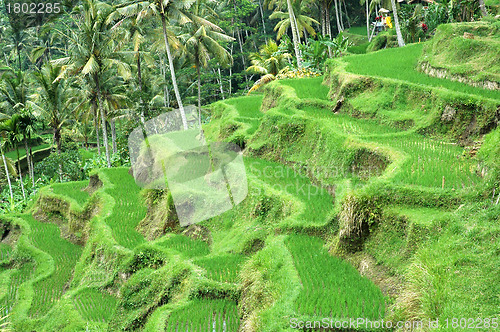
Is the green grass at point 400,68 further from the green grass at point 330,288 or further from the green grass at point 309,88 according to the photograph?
the green grass at point 330,288

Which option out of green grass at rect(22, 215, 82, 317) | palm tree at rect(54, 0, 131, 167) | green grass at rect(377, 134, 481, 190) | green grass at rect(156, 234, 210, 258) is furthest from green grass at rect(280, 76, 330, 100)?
green grass at rect(22, 215, 82, 317)

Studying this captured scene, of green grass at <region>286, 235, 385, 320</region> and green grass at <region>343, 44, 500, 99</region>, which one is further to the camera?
green grass at <region>343, 44, 500, 99</region>

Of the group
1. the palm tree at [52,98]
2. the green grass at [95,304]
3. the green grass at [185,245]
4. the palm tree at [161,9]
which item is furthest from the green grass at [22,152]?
the green grass at [185,245]

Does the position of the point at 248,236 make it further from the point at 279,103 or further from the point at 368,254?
the point at 279,103

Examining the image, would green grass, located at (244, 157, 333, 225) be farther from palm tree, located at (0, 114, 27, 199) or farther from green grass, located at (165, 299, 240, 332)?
palm tree, located at (0, 114, 27, 199)

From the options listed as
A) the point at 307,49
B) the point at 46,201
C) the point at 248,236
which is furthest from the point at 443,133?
the point at 46,201
